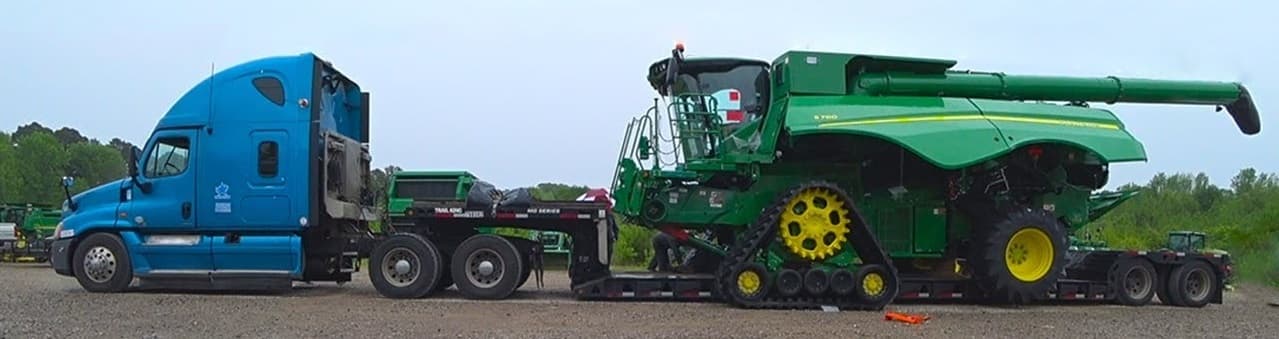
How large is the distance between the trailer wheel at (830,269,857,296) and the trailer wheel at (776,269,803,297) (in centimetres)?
40

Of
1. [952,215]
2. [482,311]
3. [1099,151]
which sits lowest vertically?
[482,311]

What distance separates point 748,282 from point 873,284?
157cm

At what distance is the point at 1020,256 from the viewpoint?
1327 centimetres

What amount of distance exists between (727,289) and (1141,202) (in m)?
21.6

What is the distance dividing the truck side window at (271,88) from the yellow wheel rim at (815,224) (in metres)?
6.78

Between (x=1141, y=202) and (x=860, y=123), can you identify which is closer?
(x=860, y=123)

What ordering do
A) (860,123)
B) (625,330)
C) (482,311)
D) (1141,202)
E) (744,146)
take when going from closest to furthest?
(625,330) < (482,311) < (860,123) < (744,146) < (1141,202)

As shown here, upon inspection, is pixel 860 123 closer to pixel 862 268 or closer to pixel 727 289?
pixel 862 268

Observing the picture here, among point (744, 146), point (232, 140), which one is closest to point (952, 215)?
point (744, 146)

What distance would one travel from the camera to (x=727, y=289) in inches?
494

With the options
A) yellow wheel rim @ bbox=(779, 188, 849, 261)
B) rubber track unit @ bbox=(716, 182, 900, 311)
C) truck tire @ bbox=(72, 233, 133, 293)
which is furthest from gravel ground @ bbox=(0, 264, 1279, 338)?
yellow wheel rim @ bbox=(779, 188, 849, 261)

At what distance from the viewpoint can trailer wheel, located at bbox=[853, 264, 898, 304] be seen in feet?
41.5

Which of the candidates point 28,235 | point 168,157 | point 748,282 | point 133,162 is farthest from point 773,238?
point 28,235

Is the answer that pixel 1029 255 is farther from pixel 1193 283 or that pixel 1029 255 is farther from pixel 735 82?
pixel 735 82
